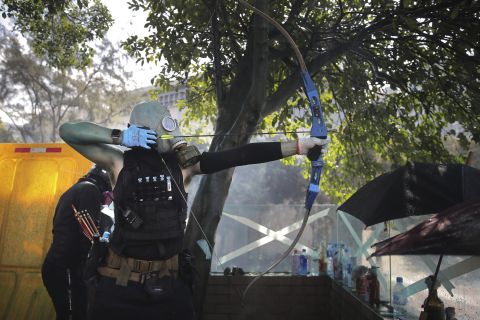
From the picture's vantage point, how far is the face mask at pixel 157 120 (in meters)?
3.16

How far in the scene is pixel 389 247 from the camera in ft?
9.11

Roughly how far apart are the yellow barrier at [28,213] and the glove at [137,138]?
330 centimetres

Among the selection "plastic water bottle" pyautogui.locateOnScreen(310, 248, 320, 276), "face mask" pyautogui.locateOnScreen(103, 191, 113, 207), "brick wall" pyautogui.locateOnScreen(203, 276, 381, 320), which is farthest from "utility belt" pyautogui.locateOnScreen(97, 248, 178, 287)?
"plastic water bottle" pyautogui.locateOnScreen(310, 248, 320, 276)

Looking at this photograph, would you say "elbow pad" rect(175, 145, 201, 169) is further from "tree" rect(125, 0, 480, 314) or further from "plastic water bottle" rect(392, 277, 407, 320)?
"plastic water bottle" rect(392, 277, 407, 320)

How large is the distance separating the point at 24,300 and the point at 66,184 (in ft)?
4.84

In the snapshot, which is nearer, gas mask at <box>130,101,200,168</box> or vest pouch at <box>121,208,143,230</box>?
vest pouch at <box>121,208,143,230</box>

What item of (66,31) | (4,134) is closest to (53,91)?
(4,134)

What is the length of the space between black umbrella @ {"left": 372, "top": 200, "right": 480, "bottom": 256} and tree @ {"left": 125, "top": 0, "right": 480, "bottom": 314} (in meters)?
2.02

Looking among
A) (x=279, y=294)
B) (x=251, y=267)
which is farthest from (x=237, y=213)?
(x=279, y=294)

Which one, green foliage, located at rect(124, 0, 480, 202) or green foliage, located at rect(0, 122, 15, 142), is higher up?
green foliage, located at rect(0, 122, 15, 142)

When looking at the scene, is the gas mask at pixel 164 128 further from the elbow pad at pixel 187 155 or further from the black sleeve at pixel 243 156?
the black sleeve at pixel 243 156

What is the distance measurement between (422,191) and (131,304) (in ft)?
9.33

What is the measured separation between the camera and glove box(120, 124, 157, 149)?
2.90 metres

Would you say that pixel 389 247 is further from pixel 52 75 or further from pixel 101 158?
pixel 52 75
